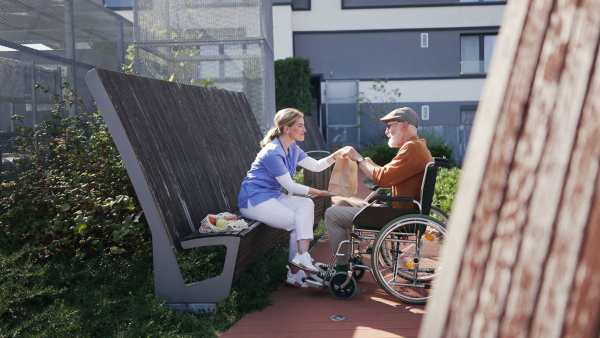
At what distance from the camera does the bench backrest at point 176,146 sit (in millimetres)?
4797

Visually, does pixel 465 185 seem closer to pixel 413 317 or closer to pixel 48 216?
pixel 413 317

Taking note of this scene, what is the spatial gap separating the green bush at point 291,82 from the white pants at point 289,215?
19.3 meters

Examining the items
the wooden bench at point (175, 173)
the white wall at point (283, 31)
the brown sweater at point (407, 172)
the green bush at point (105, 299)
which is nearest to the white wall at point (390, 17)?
the white wall at point (283, 31)

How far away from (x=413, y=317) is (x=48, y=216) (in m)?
3.43

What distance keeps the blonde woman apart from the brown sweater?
57cm

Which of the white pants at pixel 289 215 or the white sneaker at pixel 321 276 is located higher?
the white pants at pixel 289 215

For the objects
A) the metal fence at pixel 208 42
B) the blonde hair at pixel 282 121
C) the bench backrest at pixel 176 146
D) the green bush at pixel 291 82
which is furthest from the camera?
the green bush at pixel 291 82

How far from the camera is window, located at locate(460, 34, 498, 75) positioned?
29531 millimetres

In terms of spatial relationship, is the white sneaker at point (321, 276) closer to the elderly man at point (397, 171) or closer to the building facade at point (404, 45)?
the elderly man at point (397, 171)

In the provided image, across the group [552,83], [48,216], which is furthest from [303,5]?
[552,83]

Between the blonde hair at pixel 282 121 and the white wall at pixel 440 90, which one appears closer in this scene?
the blonde hair at pixel 282 121

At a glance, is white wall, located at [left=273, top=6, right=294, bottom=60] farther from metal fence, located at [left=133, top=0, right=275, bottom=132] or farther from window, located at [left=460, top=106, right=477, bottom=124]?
metal fence, located at [left=133, top=0, right=275, bottom=132]

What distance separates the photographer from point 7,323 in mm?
4379

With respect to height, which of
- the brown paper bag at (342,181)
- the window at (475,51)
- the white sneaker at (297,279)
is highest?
the window at (475,51)
